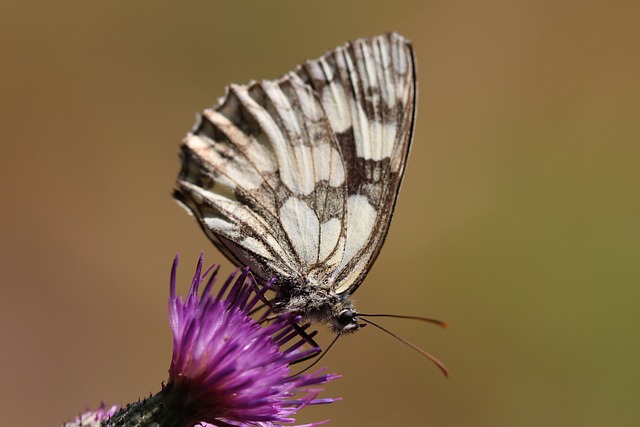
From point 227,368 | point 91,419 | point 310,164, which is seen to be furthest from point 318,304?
point 91,419

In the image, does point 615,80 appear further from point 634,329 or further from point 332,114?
point 332,114

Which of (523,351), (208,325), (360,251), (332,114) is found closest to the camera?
(208,325)

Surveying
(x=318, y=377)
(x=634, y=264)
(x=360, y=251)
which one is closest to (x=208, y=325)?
(x=318, y=377)

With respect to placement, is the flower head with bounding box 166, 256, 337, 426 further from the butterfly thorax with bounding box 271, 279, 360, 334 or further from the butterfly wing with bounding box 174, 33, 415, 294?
the butterfly wing with bounding box 174, 33, 415, 294

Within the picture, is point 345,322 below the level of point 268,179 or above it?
below

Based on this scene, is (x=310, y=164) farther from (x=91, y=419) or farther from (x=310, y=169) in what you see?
(x=91, y=419)

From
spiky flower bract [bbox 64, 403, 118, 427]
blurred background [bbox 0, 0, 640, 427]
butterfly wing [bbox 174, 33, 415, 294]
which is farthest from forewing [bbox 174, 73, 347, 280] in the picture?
blurred background [bbox 0, 0, 640, 427]

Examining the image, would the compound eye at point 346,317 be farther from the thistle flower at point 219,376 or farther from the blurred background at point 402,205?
the blurred background at point 402,205
